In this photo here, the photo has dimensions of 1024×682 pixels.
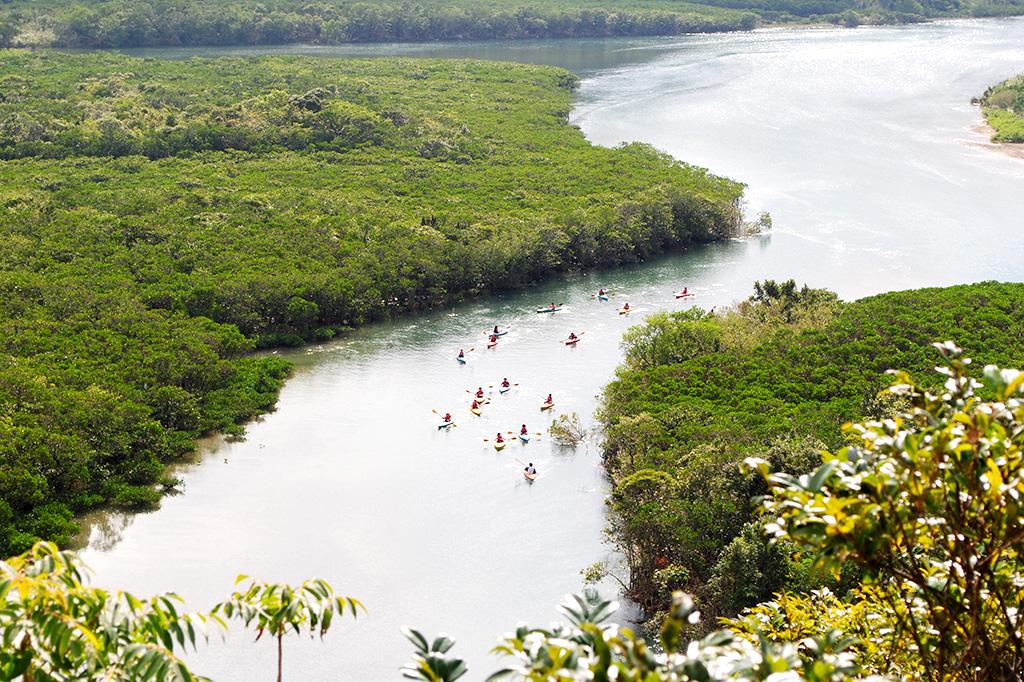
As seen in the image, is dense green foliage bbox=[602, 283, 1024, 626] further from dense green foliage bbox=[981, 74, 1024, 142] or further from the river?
dense green foliage bbox=[981, 74, 1024, 142]

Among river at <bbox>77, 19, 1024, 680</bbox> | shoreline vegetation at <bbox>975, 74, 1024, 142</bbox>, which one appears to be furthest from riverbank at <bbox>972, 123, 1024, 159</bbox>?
river at <bbox>77, 19, 1024, 680</bbox>

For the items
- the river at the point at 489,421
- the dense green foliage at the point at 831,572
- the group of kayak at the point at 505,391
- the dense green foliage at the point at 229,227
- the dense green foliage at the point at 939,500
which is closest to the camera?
the dense green foliage at the point at 831,572

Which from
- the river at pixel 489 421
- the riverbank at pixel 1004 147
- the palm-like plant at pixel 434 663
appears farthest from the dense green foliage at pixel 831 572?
the riverbank at pixel 1004 147

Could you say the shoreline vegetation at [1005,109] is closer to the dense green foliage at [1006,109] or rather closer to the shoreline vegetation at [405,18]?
the dense green foliage at [1006,109]

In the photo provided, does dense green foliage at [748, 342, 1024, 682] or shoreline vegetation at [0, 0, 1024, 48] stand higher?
shoreline vegetation at [0, 0, 1024, 48]

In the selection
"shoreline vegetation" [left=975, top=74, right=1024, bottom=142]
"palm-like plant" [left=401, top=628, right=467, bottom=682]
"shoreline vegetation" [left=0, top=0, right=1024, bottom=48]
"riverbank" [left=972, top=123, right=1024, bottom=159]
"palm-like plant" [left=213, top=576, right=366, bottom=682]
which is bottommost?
"riverbank" [left=972, top=123, right=1024, bottom=159]

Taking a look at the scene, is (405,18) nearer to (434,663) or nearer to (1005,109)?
(1005,109)
